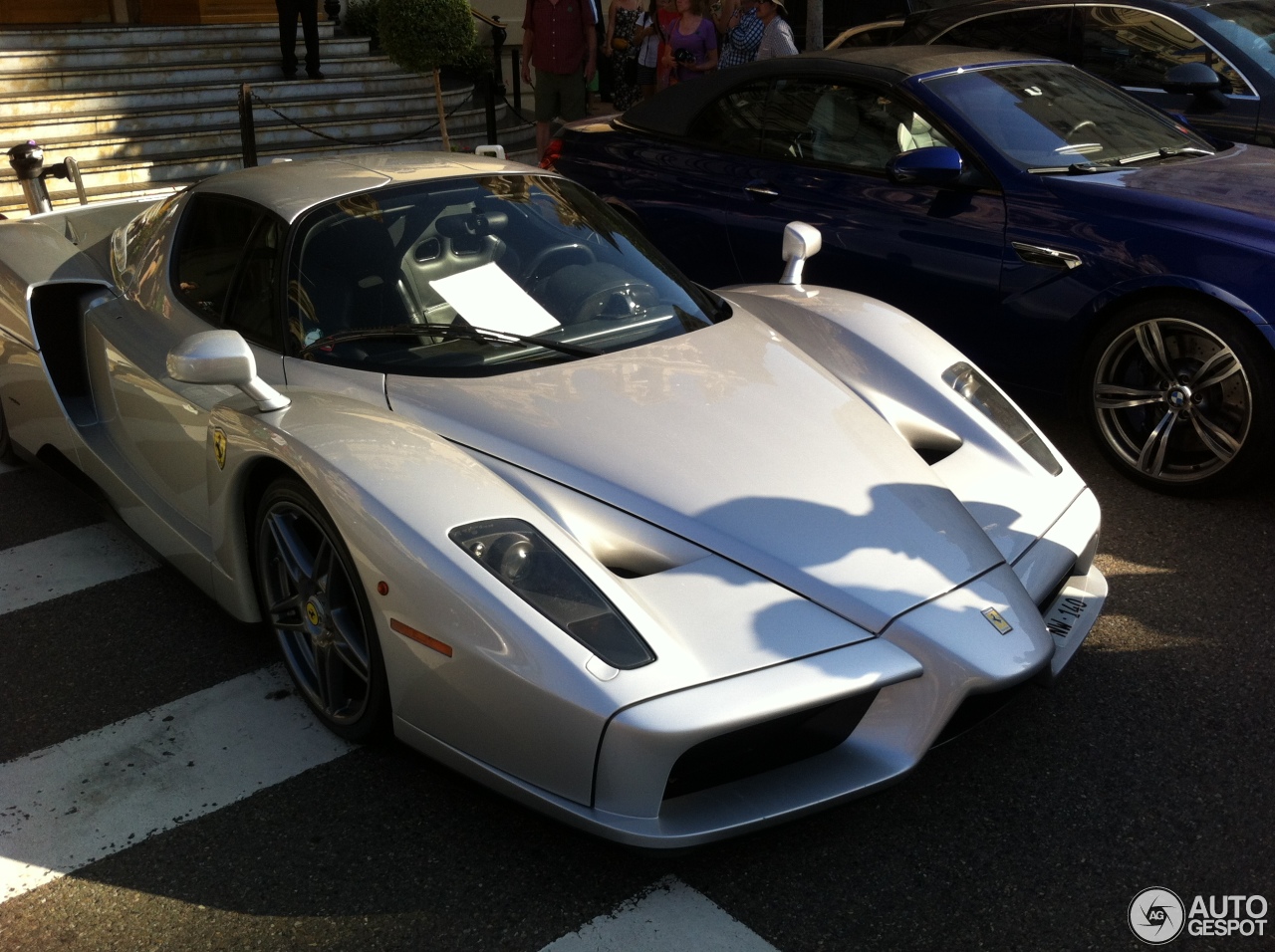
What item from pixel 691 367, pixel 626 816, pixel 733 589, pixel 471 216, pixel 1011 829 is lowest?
pixel 1011 829

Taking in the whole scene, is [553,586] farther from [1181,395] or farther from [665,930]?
[1181,395]

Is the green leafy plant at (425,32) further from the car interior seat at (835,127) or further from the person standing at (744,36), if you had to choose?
the car interior seat at (835,127)

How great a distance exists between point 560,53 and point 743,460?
26.5 feet

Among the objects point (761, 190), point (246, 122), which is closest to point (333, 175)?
point (761, 190)

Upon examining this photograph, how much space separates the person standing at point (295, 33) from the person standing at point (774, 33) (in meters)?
5.53

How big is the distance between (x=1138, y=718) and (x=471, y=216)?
Answer: 2332mm

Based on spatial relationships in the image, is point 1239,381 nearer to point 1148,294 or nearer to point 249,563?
point 1148,294

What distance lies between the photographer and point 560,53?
10422mm

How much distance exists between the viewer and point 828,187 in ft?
18.3

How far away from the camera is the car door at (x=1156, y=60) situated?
21.5 ft

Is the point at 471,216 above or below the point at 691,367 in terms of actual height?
→ above

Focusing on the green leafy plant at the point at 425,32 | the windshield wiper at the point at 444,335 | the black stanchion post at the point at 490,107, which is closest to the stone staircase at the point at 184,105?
the black stanchion post at the point at 490,107

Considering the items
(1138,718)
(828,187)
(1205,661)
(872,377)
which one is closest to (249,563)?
(872,377)

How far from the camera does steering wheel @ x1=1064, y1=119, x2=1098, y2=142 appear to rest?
5352 mm
